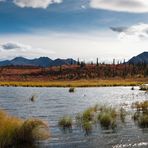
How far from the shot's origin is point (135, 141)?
25578mm

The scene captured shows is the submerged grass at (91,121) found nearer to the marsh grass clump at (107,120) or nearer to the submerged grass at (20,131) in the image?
the marsh grass clump at (107,120)

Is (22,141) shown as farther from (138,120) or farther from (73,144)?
(138,120)

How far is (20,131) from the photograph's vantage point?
2373 cm

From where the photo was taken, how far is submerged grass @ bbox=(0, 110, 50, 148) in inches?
913

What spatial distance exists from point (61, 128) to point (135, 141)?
707cm

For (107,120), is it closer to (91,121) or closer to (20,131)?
(91,121)

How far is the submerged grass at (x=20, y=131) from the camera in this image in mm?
23188

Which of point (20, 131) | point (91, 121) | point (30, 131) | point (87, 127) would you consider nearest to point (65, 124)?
point (87, 127)

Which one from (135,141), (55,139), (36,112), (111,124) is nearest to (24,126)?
(55,139)

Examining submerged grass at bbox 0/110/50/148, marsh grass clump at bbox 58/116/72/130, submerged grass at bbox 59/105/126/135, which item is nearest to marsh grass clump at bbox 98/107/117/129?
submerged grass at bbox 59/105/126/135

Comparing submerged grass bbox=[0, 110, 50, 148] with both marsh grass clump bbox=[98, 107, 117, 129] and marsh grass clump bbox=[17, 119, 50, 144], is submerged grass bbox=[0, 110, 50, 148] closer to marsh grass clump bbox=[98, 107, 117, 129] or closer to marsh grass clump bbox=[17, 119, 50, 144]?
marsh grass clump bbox=[17, 119, 50, 144]

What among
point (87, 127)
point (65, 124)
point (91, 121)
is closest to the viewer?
point (87, 127)

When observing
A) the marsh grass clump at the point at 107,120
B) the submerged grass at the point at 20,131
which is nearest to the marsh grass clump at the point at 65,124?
the marsh grass clump at the point at 107,120

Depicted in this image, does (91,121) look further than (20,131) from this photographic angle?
Yes
